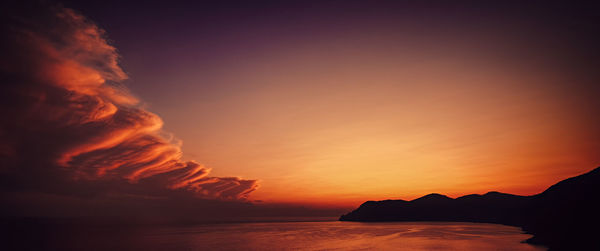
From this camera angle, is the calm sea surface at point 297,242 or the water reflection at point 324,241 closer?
the calm sea surface at point 297,242

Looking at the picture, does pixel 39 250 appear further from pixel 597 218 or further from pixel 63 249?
pixel 597 218

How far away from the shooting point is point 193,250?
63375 mm

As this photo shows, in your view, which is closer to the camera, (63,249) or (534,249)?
(534,249)

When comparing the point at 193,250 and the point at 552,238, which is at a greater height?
the point at 552,238

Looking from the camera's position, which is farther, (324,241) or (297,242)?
(324,241)

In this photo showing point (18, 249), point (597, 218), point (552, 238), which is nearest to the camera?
point (597, 218)

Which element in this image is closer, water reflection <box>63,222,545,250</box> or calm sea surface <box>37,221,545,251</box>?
calm sea surface <box>37,221,545,251</box>

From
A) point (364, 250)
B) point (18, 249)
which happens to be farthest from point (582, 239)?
point (18, 249)

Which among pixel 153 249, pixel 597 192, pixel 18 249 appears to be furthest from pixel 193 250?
pixel 597 192

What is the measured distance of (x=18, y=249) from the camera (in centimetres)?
6000

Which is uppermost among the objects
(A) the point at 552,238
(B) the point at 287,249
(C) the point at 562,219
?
(C) the point at 562,219

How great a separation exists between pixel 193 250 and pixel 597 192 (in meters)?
80.1

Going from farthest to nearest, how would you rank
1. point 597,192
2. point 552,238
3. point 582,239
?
point 552,238, point 597,192, point 582,239

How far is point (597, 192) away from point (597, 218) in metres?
13.0
